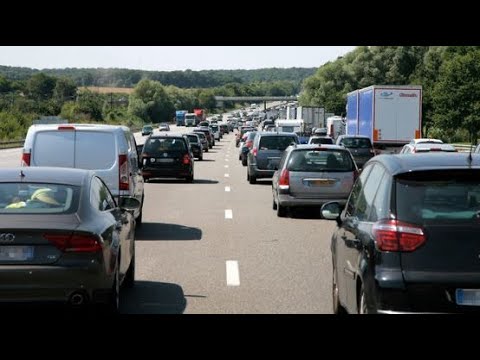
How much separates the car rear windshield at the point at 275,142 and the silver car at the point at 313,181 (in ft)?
34.5

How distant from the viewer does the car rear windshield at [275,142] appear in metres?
31.0

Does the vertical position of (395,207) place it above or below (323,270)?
above

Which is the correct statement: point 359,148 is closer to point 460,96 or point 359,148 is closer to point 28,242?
point 28,242

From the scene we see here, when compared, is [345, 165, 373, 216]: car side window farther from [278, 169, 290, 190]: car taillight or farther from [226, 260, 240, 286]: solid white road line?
[278, 169, 290, 190]: car taillight

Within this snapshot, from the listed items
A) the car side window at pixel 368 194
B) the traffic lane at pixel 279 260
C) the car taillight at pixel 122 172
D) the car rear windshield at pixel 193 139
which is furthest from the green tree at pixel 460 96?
the car side window at pixel 368 194

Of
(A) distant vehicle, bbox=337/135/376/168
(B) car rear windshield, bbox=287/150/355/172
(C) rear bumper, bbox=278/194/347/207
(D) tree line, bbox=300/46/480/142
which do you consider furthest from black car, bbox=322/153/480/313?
(D) tree line, bbox=300/46/480/142

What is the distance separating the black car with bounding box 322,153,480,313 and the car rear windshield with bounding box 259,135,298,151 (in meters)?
23.4

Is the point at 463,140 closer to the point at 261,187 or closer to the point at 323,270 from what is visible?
the point at 261,187

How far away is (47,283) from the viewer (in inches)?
319

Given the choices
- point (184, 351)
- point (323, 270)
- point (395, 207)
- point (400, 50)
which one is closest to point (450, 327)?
point (395, 207)

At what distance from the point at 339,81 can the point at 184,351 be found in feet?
430

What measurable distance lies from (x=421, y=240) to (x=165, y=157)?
24.4m
